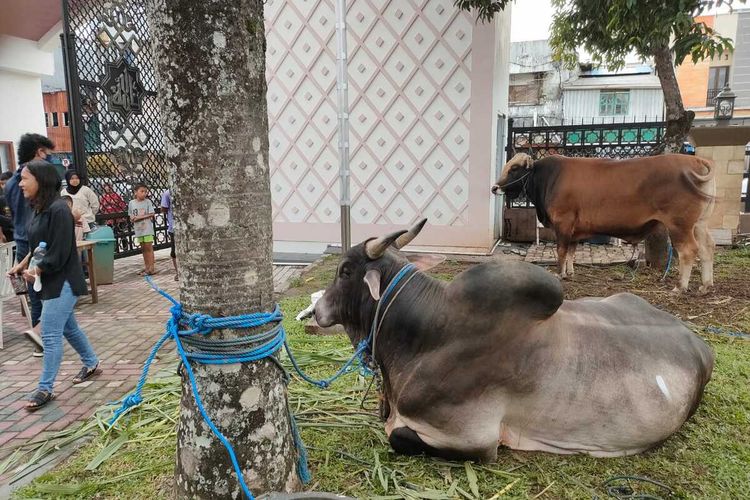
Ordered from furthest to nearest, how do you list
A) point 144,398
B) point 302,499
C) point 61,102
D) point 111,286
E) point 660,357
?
point 61,102
point 111,286
point 144,398
point 660,357
point 302,499

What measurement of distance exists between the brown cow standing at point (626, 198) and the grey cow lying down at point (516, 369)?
3351 millimetres

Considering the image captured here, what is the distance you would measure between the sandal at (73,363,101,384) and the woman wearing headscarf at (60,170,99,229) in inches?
144

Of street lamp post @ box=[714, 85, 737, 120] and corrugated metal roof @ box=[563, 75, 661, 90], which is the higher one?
corrugated metal roof @ box=[563, 75, 661, 90]

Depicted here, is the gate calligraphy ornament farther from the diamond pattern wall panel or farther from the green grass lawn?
the green grass lawn

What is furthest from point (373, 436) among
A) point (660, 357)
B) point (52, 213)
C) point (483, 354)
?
point (52, 213)

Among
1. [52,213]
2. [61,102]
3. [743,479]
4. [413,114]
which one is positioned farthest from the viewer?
[61,102]

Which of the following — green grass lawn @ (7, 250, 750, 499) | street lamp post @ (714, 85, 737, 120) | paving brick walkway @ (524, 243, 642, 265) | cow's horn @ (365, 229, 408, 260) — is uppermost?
street lamp post @ (714, 85, 737, 120)

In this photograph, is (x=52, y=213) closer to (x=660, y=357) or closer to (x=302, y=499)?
(x=302, y=499)

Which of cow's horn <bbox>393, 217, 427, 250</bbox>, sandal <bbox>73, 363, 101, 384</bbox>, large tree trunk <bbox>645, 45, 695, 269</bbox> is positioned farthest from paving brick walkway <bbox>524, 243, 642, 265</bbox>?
sandal <bbox>73, 363, 101, 384</bbox>

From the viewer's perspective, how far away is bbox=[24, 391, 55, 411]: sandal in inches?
142

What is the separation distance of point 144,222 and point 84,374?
13.7 feet

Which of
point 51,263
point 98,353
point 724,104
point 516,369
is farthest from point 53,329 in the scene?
point 724,104

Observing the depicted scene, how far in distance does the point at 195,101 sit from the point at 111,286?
21.0 feet

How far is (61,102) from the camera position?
1775 cm
